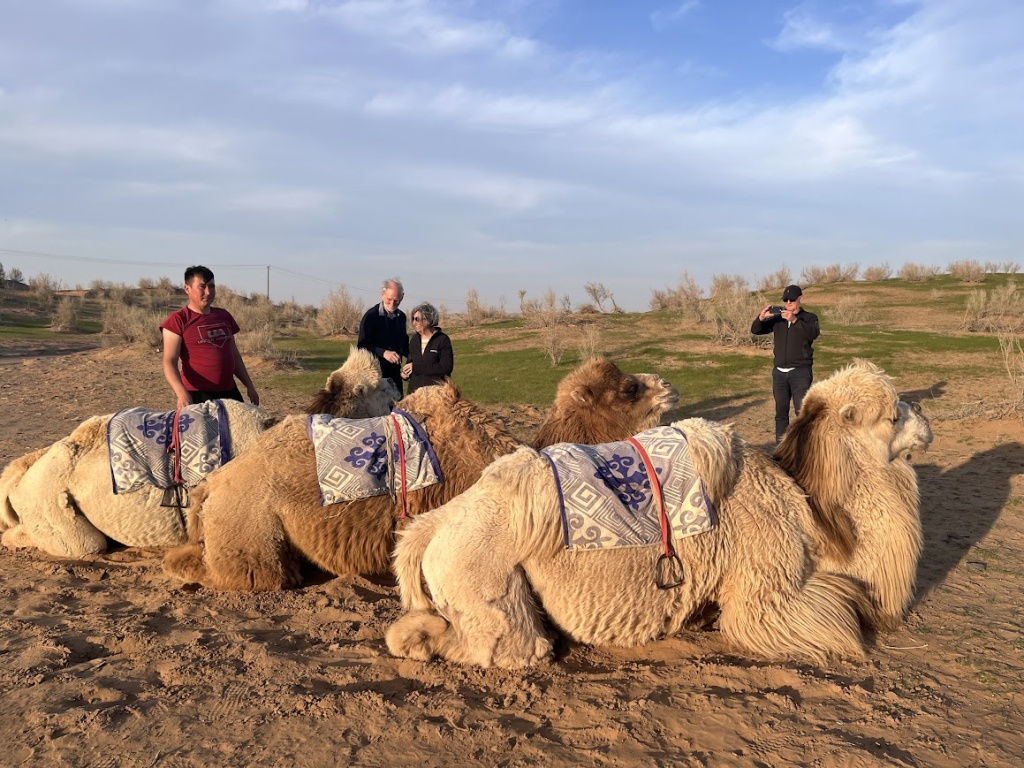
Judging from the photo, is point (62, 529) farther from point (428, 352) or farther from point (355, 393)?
point (428, 352)

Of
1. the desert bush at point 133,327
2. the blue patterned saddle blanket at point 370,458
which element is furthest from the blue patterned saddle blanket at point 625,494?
the desert bush at point 133,327

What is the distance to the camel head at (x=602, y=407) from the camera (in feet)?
14.7

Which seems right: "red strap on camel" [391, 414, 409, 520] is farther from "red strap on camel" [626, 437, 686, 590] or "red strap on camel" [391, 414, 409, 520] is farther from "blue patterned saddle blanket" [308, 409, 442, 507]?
"red strap on camel" [626, 437, 686, 590]

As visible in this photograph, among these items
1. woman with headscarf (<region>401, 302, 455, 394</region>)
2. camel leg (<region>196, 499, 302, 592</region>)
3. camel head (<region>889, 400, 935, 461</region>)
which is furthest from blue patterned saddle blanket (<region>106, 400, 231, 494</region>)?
camel head (<region>889, 400, 935, 461</region>)

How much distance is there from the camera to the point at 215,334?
5422 millimetres

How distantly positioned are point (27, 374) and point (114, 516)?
1623 centimetres

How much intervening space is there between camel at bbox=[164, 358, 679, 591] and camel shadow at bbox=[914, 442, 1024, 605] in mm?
2762

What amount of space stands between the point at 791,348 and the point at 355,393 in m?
5.73

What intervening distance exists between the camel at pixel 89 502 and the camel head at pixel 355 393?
1.34 ft

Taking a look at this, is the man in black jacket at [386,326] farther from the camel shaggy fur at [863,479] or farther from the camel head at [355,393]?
the camel shaggy fur at [863,479]

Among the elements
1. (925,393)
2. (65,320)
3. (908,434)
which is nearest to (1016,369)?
(925,393)

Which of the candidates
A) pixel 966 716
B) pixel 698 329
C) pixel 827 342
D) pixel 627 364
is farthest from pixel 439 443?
pixel 698 329

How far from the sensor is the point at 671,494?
3.10m

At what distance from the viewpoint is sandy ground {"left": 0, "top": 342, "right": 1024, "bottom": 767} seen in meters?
2.51
